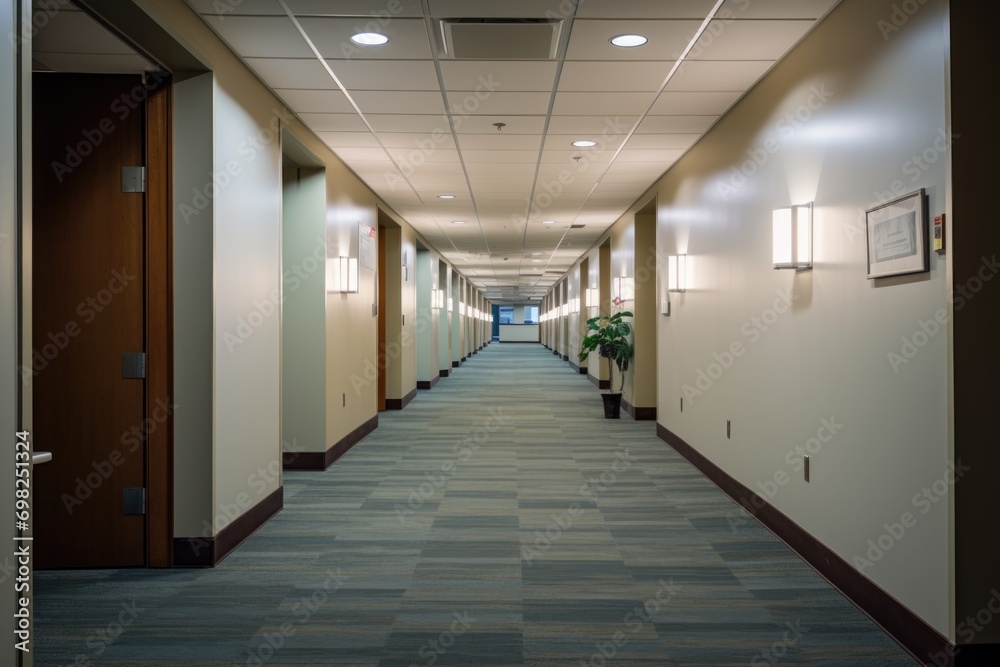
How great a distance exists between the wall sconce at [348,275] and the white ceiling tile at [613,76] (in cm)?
285

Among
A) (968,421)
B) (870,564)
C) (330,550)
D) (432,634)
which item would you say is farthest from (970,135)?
(330,550)

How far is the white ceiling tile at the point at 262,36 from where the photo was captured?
3721 mm

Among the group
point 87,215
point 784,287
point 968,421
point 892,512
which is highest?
point 87,215

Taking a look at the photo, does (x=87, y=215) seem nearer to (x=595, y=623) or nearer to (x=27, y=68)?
(x=27, y=68)

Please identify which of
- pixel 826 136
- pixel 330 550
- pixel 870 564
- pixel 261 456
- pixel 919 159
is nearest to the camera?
pixel 919 159

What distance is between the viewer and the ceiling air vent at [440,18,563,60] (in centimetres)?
372

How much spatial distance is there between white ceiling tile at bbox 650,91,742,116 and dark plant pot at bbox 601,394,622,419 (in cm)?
465

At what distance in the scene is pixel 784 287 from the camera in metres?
4.24

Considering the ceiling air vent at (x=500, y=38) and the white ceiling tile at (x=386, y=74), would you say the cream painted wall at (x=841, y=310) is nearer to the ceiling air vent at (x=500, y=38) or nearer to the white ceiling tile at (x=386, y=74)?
the ceiling air vent at (x=500, y=38)

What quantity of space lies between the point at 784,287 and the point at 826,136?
899mm
